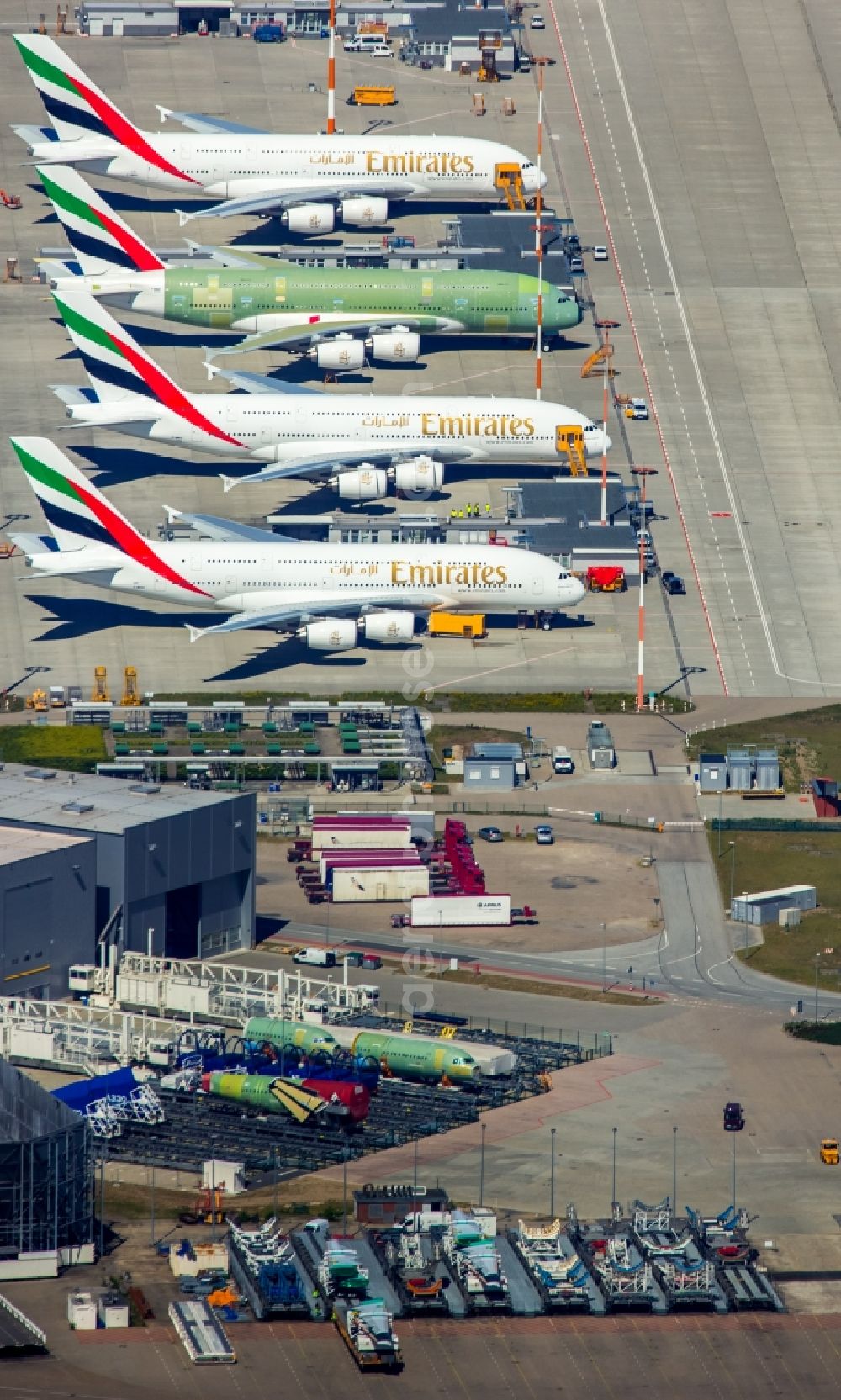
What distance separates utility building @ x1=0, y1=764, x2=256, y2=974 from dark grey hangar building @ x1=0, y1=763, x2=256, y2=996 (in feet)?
0.15

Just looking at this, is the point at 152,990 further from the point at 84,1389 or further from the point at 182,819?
the point at 84,1389

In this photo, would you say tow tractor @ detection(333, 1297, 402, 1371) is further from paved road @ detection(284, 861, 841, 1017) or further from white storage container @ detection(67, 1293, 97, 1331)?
paved road @ detection(284, 861, 841, 1017)

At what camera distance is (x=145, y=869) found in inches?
7485

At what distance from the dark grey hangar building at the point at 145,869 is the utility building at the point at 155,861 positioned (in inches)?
1.8

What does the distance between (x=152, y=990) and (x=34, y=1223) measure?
31061 millimetres

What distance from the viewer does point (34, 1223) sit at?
15562cm

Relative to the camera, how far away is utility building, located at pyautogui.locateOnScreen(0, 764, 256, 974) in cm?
18888

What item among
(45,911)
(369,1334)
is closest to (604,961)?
(45,911)

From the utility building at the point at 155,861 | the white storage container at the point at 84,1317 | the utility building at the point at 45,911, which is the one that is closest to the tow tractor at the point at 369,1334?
the white storage container at the point at 84,1317

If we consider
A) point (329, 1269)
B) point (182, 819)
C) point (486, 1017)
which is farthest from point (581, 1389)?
point (182, 819)

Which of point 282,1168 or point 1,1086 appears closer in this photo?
point 1,1086

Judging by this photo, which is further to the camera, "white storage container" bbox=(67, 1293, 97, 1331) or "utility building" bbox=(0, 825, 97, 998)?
"utility building" bbox=(0, 825, 97, 998)

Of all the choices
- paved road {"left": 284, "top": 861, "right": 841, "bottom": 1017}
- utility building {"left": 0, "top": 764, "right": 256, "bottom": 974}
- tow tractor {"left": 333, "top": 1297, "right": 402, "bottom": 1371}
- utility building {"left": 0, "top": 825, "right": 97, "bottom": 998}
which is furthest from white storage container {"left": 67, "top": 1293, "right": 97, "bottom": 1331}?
paved road {"left": 284, "top": 861, "right": 841, "bottom": 1017}

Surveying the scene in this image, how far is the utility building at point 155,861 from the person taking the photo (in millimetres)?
188875
